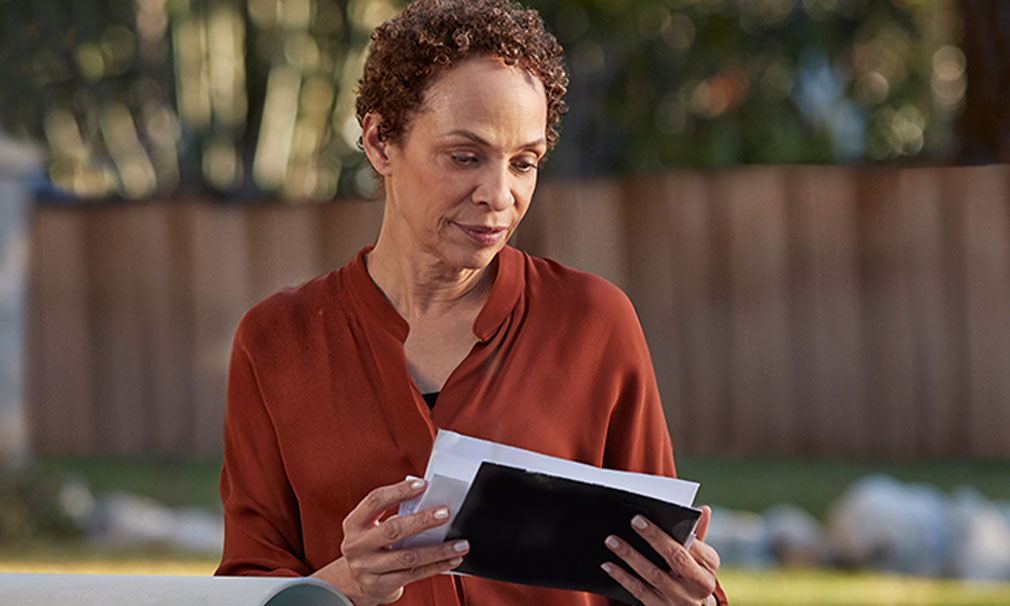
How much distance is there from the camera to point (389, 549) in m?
1.80

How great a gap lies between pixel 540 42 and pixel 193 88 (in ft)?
32.2

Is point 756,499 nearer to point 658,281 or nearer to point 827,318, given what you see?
point 827,318

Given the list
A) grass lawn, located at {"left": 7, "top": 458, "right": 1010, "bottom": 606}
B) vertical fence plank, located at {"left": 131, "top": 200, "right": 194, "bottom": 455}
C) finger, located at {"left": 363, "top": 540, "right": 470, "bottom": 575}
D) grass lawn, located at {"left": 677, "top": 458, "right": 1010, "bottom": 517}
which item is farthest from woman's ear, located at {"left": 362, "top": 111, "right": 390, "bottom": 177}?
vertical fence plank, located at {"left": 131, "top": 200, "right": 194, "bottom": 455}

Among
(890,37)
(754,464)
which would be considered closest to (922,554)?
(754,464)

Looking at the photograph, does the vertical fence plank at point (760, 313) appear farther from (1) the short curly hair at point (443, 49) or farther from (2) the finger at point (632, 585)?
(2) the finger at point (632, 585)

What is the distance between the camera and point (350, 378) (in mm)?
2102

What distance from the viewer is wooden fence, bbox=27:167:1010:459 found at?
857cm

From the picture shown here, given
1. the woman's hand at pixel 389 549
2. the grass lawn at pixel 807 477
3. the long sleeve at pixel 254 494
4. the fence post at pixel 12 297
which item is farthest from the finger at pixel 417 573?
the fence post at pixel 12 297

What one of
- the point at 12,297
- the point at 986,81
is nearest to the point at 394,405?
the point at 12,297

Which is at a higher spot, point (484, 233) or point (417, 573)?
point (484, 233)

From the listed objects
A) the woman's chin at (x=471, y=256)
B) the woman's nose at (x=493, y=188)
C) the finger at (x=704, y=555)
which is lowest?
the finger at (x=704, y=555)

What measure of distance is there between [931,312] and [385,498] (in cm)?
743

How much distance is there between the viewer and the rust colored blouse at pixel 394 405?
6.73 ft

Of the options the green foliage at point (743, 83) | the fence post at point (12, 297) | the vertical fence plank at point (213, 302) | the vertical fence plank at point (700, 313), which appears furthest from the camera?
the green foliage at point (743, 83)
